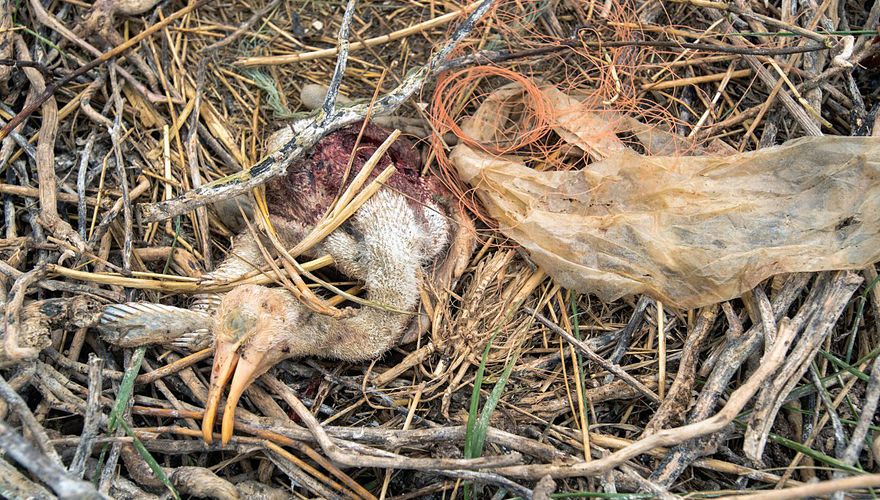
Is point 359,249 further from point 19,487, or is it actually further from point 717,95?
point 717,95

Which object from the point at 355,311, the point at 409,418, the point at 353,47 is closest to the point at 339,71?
the point at 353,47

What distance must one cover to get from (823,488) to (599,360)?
71cm

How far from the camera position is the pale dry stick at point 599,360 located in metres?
1.93

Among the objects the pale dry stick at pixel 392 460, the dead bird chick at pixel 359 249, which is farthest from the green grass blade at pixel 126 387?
the pale dry stick at pixel 392 460

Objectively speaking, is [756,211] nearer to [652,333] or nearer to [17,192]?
[652,333]

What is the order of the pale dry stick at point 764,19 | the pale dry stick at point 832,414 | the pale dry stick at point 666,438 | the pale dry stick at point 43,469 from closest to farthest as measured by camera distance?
1. the pale dry stick at point 43,469
2. the pale dry stick at point 666,438
3. the pale dry stick at point 832,414
4. the pale dry stick at point 764,19

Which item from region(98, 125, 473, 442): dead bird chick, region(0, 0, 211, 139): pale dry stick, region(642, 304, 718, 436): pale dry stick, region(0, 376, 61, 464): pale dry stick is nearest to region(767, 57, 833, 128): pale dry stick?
Answer: region(642, 304, 718, 436): pale dry stick

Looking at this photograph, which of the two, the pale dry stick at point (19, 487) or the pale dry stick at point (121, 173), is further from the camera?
the pale dry stick at point (121, 173)

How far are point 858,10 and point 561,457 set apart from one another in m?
2.03

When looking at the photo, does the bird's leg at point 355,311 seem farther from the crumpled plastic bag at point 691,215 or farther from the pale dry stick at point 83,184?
the pale dry stick at point 83,184

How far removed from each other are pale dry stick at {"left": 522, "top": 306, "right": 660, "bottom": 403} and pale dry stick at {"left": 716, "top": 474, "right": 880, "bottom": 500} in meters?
0.44

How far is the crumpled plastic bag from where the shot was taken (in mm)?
1916

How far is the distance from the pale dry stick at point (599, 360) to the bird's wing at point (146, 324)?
1119 millimetres

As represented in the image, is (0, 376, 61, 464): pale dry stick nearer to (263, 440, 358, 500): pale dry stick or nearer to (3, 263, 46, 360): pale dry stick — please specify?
(3, 263, 46, 360): pale dry stick
